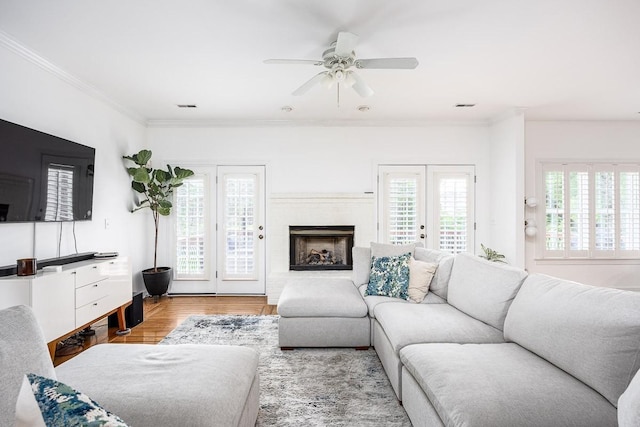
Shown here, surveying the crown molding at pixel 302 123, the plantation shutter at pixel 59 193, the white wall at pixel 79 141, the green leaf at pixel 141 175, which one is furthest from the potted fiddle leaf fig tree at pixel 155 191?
the plantation shutter at pixel 59 193

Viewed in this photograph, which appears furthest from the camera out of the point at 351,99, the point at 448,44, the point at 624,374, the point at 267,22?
the point at 351,99

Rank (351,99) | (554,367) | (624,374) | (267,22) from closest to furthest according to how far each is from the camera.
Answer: (624,374) < (554,367) < (267,22) < (351,99)

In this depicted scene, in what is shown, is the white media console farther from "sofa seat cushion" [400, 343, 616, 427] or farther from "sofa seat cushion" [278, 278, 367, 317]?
"sofa seat cushion" [400, 343, 616, 427]

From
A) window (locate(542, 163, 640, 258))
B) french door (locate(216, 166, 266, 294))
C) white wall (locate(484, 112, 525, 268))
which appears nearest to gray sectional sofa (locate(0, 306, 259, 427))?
french door (locate(216, 166, 266, 294))

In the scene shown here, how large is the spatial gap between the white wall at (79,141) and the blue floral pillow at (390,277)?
3.14 m

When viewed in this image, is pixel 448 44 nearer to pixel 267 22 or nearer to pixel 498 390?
pixel 267 22

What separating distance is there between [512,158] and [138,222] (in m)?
5.50

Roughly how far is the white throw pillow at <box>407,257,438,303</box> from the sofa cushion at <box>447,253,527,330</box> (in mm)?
213

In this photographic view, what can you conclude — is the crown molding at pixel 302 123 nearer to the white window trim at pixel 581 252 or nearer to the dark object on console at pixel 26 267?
the white window trim at pixel 581 252

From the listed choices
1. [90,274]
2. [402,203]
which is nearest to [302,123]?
[402,203]

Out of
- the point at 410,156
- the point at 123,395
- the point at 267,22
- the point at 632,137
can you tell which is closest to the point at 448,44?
the point at 267,22

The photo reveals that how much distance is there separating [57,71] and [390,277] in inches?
150

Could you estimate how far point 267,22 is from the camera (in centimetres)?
245

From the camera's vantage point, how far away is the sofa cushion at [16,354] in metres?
0.94
